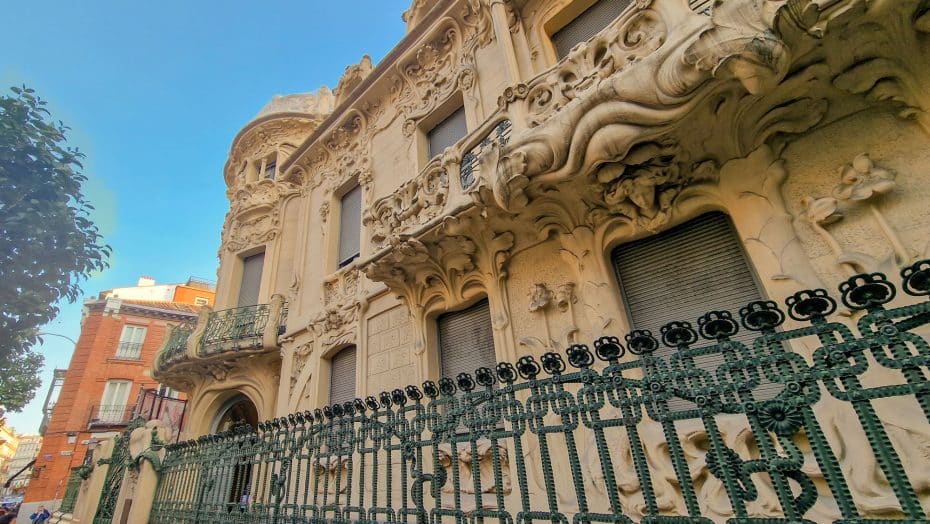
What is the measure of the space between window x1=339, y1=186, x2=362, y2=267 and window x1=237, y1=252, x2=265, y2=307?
4267mm

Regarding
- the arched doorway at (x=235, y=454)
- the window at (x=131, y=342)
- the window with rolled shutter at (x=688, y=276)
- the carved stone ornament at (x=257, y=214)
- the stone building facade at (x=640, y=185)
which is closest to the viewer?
the stone building facade at (x=640, y=185)

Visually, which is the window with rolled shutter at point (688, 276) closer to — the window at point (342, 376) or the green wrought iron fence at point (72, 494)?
the window at point (342, 376)

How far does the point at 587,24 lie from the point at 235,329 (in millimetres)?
11300

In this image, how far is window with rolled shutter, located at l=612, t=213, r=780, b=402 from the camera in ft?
12.8

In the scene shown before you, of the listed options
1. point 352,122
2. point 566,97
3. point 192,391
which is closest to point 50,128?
point 192,391

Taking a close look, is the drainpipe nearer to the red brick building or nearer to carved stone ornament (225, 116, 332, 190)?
carved stone ornament (225, 116, 332, 190)

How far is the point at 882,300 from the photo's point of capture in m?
1.50

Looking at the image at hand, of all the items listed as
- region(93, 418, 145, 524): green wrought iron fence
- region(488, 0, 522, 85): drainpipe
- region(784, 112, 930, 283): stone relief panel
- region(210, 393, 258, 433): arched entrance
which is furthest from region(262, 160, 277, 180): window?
region(784, 112, 930, 283): stone relief panel

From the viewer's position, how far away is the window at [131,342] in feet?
82.9

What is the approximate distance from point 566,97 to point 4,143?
21997 mm

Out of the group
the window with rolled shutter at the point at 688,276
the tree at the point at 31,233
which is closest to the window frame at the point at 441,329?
the window with rolled shutter at the point at 688,276

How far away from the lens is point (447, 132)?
873 cm

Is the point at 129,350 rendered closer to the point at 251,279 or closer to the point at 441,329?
the point at 251,279

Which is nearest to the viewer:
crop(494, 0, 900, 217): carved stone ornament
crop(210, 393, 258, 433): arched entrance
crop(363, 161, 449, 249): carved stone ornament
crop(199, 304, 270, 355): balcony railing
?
crop(494, 0, 900, 217): carved stone ornament
